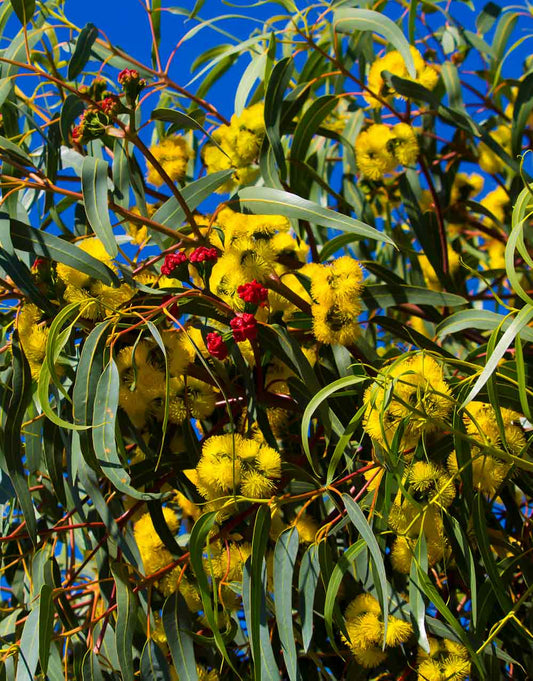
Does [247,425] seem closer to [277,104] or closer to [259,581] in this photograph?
[259,581]

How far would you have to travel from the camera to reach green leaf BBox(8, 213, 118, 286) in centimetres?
112

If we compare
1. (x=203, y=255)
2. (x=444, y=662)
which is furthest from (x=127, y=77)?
(x=444, y=662)

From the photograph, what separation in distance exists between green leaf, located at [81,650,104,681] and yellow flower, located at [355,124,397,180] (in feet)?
2.89

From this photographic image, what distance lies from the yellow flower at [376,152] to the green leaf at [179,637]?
78cm

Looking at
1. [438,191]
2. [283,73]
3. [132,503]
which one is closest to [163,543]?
[132,503]

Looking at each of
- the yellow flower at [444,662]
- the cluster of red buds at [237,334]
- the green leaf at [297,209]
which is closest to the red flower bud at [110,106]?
the green leaf at [297,209]

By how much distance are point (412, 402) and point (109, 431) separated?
14.3 inches

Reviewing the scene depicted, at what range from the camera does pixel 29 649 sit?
3.65ft

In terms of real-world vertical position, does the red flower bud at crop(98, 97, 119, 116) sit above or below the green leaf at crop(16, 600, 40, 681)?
above

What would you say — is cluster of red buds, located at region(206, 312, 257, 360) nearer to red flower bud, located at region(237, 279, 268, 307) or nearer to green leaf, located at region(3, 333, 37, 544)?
red flower bud, located at region(237, 279, 268, 307)

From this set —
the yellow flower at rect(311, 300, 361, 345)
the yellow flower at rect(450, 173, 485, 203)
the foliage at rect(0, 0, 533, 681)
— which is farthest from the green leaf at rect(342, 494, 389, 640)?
the yellow flower at rect(450, 173, 485, 203)

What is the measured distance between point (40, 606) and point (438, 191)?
3.66 ft

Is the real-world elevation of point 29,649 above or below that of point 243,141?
below

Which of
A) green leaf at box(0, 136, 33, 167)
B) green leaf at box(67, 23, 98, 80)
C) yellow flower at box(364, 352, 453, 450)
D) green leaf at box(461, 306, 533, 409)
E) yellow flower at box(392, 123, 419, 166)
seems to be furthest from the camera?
yellow flower at box(392, 123, 419, 166)
